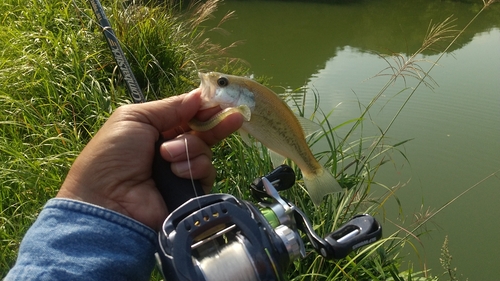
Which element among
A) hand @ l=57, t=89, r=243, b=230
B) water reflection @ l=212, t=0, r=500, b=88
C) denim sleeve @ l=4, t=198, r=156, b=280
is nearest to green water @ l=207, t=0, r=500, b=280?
water reflection @ l=212, t=0, r=500, b=88

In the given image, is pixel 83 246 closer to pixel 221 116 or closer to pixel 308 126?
pixel 221 116

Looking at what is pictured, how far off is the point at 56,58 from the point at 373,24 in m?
11.0

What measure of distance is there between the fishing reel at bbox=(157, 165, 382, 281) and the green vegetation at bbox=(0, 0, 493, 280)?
3.46 ft

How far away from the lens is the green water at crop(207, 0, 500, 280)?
383cm

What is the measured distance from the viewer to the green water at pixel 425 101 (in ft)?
12.6

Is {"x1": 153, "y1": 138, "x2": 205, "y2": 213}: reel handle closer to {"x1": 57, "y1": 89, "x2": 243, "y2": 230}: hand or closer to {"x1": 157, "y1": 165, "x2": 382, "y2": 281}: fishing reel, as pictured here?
{"x1": 57, "y1": 89, "x2": 243, "y2": 230}: hand

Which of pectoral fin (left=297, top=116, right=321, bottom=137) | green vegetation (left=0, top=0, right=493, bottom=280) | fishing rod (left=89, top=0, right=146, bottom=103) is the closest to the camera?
pectoral fin (left=297, top=116, right=321, bottom=137)

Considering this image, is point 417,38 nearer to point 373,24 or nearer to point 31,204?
point 373,24

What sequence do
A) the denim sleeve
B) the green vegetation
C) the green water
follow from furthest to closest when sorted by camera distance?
the green water, the green vegetation, the denim sleeve

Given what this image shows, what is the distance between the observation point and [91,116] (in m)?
3.02

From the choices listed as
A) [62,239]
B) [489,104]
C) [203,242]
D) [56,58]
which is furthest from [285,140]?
[489,104]

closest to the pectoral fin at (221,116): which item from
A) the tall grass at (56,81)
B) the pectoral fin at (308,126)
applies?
the pectoral fin at (308,126)

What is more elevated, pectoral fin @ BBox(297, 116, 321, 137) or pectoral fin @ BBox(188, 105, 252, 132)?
pectoral fin @ BBox(188, 105, 252, 132)

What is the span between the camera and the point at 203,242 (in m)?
1.16
